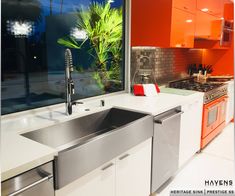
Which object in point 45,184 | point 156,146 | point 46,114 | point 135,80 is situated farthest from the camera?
point 135,80

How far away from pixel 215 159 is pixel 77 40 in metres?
2.31

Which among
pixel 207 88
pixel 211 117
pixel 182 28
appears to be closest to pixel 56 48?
pixel 182 28

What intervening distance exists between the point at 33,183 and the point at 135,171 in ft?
3.08

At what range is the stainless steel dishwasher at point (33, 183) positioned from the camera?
3.35 feet

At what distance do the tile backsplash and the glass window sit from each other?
0.26m

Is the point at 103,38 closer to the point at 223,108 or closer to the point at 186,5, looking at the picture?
→ the point at 186,5

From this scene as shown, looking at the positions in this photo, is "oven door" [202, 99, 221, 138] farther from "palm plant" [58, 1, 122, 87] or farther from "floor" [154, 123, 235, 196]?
"palm plant" [58, 1, 122, 87]

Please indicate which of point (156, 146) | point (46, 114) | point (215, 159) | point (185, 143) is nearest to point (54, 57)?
point (46, 114)

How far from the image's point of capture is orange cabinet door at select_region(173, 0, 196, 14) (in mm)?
2605

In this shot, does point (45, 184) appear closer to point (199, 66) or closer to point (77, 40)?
point (77, 40)

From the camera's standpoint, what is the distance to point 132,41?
2.81m

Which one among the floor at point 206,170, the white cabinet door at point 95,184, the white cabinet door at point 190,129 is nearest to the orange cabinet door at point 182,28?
the white cabinet door at point 190,129

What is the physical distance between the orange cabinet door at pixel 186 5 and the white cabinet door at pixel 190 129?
1.11 metres

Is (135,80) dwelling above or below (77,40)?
below
